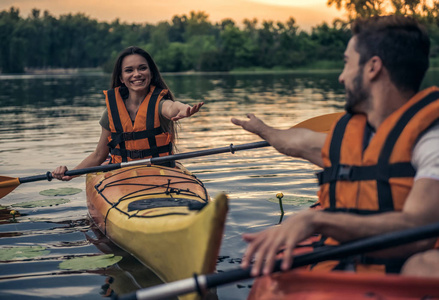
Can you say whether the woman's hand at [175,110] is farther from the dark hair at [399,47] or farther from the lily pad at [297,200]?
the dark hair at [399,47]

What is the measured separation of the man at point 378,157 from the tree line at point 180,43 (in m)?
38.9

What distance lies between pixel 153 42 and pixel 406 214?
9613 centimetres

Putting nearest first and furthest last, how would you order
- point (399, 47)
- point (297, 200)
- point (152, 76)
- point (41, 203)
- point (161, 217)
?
point (399, 47) → point (161, 217) → point (152, 76) → point (297, 200) → point (41, 203)

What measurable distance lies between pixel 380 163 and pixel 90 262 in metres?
2.52

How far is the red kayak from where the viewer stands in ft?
6.27

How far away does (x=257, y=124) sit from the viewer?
3105 millimetres

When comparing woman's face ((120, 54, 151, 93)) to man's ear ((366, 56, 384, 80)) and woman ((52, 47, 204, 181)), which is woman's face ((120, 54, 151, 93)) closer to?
woman ((52, 47, 204, 181))

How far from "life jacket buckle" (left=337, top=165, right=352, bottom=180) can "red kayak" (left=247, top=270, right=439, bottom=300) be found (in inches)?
18.0

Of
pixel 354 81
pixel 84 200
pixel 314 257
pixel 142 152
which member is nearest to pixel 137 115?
pixel 142 152

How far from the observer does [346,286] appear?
1983 millimetres

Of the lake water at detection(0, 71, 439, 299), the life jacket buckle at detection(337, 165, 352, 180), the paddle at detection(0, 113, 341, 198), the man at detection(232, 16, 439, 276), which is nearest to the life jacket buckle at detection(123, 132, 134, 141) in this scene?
the paddle at detection(0, 113, 341, 198)

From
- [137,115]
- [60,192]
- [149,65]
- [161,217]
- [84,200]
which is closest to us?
[161,217]

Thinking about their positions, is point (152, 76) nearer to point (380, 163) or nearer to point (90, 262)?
point (90, 262)

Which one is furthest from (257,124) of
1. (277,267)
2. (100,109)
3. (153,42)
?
(153,42)
